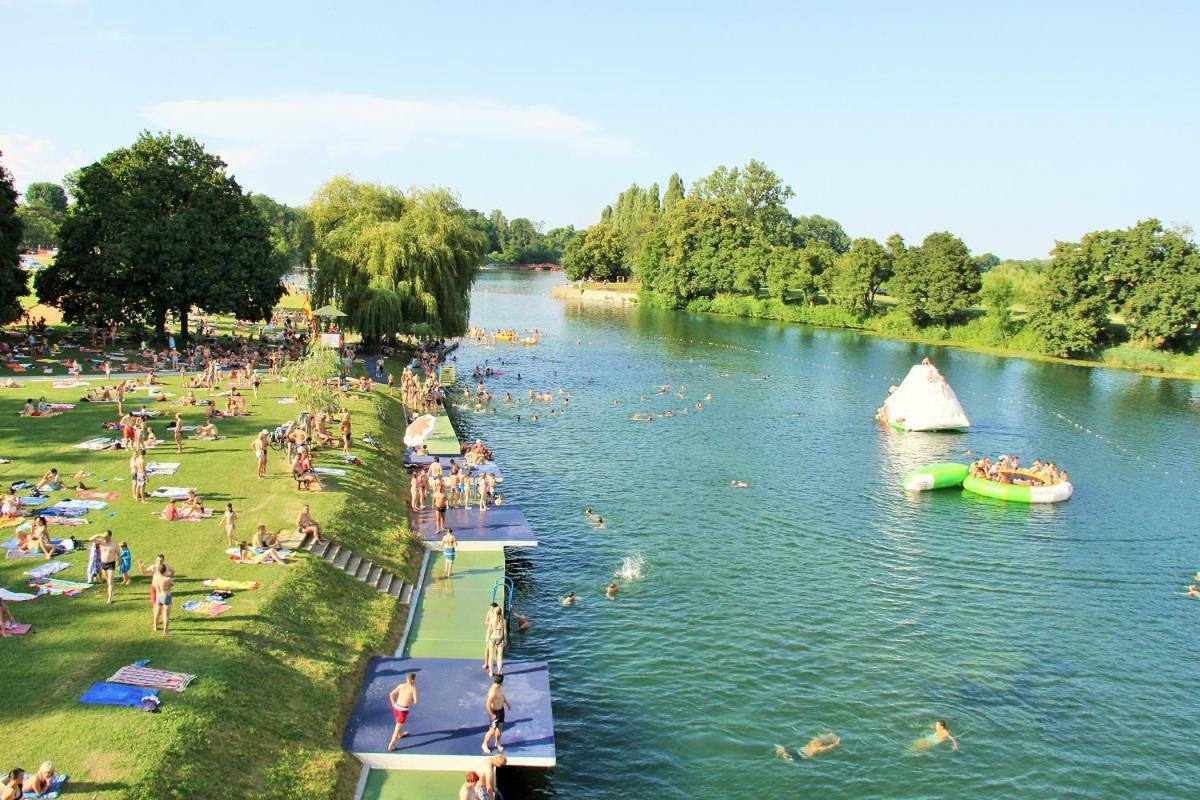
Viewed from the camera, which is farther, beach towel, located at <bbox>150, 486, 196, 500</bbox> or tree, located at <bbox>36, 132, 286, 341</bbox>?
tree, located at <bbox>36, 132, 286, 341</bbox>

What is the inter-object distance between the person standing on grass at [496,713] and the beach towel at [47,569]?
11834mm

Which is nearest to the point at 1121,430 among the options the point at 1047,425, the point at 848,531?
the point at 1047,425

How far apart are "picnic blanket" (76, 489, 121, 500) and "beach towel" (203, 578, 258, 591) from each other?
7.48 m

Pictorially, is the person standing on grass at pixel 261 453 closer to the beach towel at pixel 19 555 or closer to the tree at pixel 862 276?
the beach towel at pixel 19 555

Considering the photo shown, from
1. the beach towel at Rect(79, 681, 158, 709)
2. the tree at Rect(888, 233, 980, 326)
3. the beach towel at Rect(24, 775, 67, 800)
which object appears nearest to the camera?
the beach towel at Rect(24, 775, 67, 800)

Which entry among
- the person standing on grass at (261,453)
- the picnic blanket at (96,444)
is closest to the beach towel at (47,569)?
the person standing on grass at (261,453)

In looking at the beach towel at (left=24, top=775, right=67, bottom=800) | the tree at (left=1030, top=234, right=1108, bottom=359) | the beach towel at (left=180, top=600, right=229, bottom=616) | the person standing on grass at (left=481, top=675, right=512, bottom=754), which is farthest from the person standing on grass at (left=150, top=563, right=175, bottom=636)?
the tree at (left=1030, top=234, right=1108, bottom=359)

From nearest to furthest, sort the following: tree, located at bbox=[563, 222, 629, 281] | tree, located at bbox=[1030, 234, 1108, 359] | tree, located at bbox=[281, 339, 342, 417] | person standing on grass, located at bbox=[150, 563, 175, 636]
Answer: person standing on grass, located at bbox=[150, 563, 175, 636] < tree, located at bbox=[281, 339, 342, 417] < tree, located at bbox=[1030, 234, 1108, 359] < tree, located at bbox=[563, 222, 629, 281]

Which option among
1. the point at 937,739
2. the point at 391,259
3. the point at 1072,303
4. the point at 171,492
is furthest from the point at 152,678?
the point at 1072,303

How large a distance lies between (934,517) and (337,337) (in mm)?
30317

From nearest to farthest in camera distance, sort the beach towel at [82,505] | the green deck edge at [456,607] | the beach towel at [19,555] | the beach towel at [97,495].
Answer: the green deck edge at [456,607] → the beach towel at [19,555] → the beach towel at [82,505] → the beach towel at [97,495]

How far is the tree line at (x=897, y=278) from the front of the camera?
280 feet

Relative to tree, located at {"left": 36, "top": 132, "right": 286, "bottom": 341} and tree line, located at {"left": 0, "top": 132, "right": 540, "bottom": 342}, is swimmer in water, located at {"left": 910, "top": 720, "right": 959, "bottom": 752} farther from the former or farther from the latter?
tree, located at {"left": 36, "top": 132, "right": 286, "bottom": 341}

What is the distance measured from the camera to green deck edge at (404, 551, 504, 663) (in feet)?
72.4
